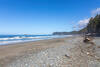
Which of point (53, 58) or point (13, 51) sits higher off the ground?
Answer: point (53, 58)

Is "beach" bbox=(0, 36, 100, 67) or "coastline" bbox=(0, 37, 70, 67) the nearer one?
"beach" bbox=(0, 36, 100, 67)

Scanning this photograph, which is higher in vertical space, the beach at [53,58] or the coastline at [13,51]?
the beach at [53,58]

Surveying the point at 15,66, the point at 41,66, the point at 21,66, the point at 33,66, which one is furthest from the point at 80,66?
the point at 15,66

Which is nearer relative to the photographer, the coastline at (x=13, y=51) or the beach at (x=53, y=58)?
the beach at (x=53, y=58)

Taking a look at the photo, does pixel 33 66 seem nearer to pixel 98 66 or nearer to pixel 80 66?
pixel 80 66

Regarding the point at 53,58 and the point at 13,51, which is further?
the point at 13,51

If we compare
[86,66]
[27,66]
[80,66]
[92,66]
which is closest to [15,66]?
[27,66]

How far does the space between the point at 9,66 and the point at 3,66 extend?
1.47ft

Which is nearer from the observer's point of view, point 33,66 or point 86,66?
point 86,66

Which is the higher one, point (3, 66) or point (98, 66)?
point (98, 66)

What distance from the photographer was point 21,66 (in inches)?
166

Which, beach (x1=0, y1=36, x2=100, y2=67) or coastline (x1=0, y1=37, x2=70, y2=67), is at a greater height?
beach (x1=0, y1=36, x2=100, y2=67)

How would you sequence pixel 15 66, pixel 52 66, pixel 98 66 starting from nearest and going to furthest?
pixel 98 66 < pixel 52 66 < pixel 15 66

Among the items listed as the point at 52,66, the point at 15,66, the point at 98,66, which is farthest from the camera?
the point at 15,66
